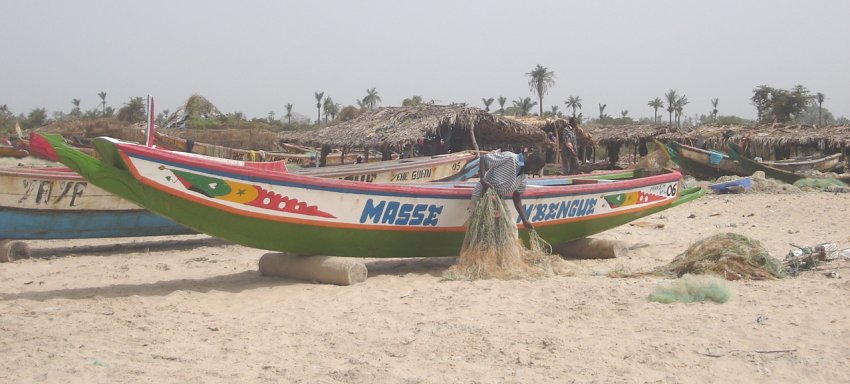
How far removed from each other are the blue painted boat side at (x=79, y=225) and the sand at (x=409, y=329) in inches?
66.0

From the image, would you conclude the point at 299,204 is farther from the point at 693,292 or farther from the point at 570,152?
the point at 570,152

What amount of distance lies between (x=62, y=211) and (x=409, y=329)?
6.01 meters

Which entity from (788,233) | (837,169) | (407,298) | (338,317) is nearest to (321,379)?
(338,317)

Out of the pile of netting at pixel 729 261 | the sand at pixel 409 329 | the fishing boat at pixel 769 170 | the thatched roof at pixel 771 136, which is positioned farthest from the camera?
the thatched roof at pixel 771 136

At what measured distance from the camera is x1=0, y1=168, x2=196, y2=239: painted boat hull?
8664 mm

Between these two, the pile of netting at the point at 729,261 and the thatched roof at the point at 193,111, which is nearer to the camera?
the pile of netting at the point at 729,261

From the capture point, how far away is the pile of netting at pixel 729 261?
6414mm

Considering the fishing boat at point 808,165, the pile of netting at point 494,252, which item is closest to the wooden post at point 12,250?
the pile of netting at point 494,252

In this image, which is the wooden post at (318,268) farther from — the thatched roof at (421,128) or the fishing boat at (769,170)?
the fishing boat at (769,170)

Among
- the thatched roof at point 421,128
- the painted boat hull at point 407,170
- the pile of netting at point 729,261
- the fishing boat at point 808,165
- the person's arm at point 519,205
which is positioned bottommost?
the pile of netting at point 729,261

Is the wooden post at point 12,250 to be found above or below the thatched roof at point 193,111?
below

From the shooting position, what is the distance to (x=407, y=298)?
6.12 metres

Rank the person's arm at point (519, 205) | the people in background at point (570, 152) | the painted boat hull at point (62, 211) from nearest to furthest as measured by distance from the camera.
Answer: the person's arm at point (519, 205) → the painted boat hull at point (62, 211) → the people in background at point (570, 152)

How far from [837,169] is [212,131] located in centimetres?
2531
